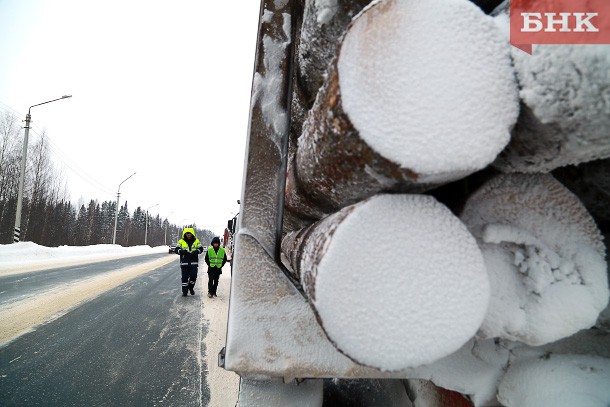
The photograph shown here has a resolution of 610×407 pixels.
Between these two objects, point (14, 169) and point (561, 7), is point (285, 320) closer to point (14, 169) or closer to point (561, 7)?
point (561, 7)

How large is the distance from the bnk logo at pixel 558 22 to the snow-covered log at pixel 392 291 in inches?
15.0

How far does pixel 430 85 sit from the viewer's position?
1.96 ft

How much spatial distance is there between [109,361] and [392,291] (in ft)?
12.0

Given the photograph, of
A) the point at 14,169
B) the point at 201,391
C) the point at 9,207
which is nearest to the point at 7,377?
the point at 201,391

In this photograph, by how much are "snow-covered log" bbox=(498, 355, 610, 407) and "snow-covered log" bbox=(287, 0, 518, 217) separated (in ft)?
2.15

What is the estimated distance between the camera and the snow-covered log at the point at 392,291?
2.00 ft

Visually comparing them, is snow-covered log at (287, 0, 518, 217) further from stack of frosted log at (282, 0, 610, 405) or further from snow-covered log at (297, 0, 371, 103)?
snow-covered log at (297, 0, 371, 103)

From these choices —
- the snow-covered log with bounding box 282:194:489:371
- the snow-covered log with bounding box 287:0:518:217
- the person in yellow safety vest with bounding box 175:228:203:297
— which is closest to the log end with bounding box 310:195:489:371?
the snow-covered log with bounding box 282:194:489:371

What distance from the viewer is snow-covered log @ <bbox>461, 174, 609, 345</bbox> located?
2.40 feet

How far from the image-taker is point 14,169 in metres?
23.3

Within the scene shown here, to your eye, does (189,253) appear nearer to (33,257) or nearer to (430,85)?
(430,85)

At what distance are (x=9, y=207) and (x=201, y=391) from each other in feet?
105

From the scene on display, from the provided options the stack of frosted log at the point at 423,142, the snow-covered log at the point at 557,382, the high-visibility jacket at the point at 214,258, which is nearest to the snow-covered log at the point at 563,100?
the stack of frosted log at the point at 423,142

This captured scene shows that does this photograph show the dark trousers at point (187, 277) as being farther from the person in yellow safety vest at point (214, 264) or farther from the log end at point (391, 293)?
the log end at point (391, 293)
